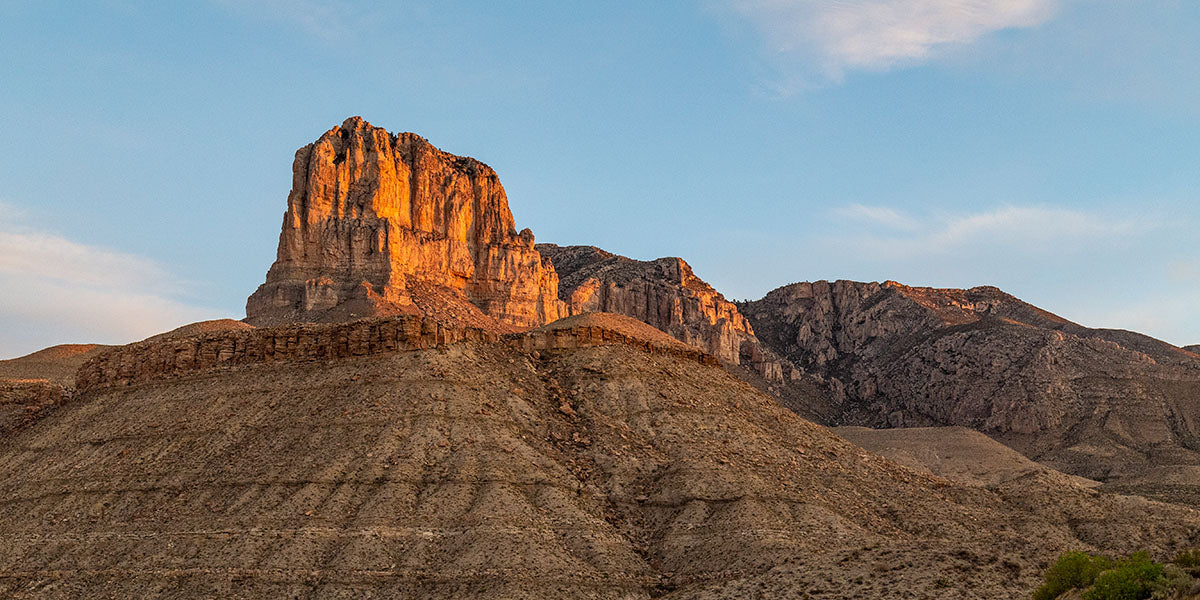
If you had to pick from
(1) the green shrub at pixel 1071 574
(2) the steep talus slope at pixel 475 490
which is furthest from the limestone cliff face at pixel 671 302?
(1) the green shrub at pixel 1071 574

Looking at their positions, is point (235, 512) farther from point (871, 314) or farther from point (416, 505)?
point (871, 314)

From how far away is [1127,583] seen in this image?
22375 millimetres

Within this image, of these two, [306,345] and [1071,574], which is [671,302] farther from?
[1071,574]

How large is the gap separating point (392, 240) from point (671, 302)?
68.7m

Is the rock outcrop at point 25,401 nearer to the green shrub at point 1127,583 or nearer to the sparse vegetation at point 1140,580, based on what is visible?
the sparse vegetation at point 1140,580

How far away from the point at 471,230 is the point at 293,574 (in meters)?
113

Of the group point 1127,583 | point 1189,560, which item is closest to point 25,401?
point 1127,583

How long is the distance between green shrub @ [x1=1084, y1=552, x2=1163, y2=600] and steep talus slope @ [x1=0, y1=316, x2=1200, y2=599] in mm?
5688

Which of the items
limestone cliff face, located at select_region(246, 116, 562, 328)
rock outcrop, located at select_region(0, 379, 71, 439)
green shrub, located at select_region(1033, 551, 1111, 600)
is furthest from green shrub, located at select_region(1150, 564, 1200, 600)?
limestone cliff face, located at select_region(246, 116, 562, 328)

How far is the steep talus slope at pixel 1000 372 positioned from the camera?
125875 millimetres

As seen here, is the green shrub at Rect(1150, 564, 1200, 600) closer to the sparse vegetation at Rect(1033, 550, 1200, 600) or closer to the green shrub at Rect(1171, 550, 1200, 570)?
the sparse vegetation at Rect(1033, 550, 1200, 600)

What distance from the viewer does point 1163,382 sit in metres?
137

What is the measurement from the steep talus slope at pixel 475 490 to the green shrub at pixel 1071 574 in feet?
6.84

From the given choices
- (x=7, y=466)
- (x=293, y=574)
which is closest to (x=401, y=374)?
(x=293, y=574)
